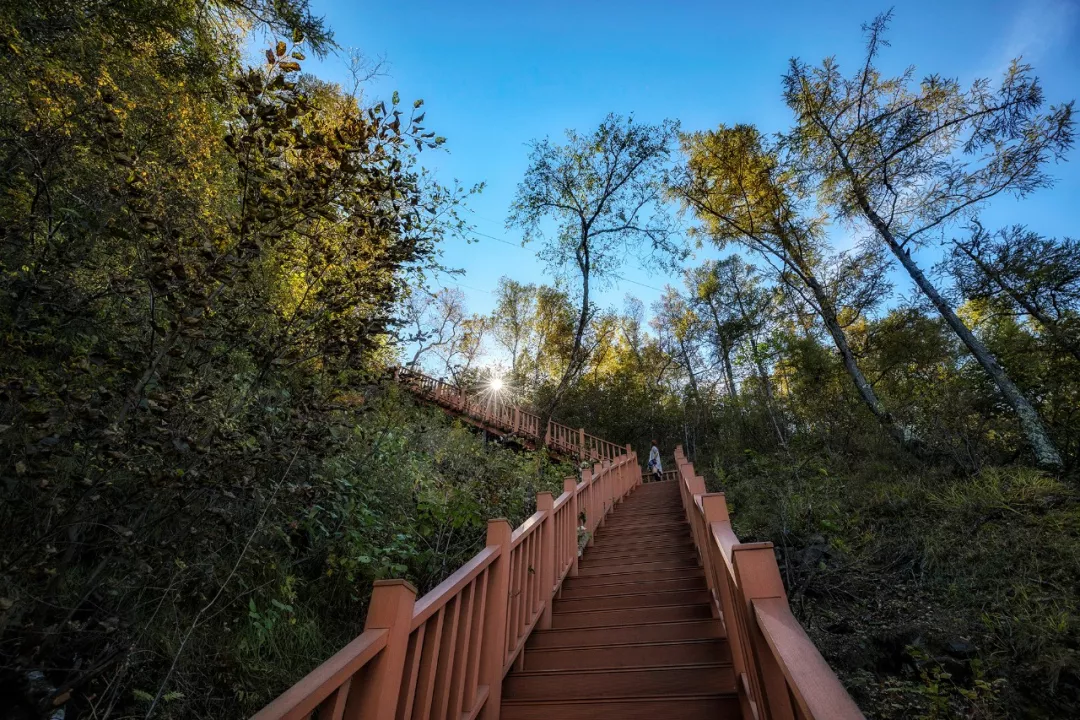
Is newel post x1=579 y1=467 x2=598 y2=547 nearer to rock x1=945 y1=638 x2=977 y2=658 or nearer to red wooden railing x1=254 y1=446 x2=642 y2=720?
red wooden railing x1=254 y1=446 x2=642 y2=720

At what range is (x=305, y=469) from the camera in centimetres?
368

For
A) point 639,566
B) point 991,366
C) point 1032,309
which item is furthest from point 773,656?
point 1032,309

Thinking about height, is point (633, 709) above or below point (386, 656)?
below

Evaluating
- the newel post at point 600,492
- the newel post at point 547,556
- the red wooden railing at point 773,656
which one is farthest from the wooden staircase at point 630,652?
the newel post at point 600,492

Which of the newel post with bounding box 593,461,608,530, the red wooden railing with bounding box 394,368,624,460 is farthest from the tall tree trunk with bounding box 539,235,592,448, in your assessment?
the newel post with bounding box 593,461,608,530

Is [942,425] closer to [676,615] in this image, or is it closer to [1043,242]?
[1043,242]

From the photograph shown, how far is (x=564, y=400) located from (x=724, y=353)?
6.76 m

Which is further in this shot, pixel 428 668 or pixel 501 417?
pixel 501 417

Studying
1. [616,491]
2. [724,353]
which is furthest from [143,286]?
[724,353]

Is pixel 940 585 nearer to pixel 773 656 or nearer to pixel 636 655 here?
pixel 636 655

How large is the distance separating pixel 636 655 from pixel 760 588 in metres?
1.89

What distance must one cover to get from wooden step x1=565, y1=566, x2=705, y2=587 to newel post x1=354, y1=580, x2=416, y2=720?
3.35 m

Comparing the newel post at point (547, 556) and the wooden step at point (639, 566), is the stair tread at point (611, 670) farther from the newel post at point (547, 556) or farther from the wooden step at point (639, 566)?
the wooden step at point (639, 566)

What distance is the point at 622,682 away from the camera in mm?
2787
